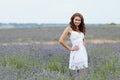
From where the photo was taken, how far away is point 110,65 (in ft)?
25.1

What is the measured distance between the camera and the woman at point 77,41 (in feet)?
20.4

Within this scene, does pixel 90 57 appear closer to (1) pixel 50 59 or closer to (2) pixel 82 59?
(1) pixel 50 59

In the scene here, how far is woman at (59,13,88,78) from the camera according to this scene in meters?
6.20

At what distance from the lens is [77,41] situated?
6234mm
